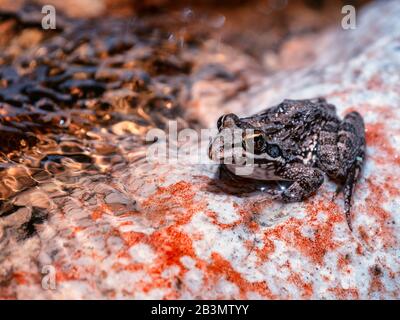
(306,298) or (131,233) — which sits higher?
(131,233)

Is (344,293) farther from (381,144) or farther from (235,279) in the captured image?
(381,144)

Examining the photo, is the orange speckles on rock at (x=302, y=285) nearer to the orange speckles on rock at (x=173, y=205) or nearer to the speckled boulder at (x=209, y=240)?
the speckled boulder at (x=209, y=240)

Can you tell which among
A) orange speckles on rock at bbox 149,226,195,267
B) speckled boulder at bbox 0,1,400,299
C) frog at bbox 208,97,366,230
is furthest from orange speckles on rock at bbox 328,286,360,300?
orange speckles on rock at bbox 149,226,195,267

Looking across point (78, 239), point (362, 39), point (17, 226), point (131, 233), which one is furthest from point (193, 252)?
point (362, 39)

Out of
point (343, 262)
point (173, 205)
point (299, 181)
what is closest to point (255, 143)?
point (299, 181)

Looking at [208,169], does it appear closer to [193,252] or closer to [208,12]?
[193,252]

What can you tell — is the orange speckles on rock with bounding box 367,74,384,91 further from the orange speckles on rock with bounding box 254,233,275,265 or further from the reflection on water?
the orange speckles on rock with bounding box 254,233,275,265
